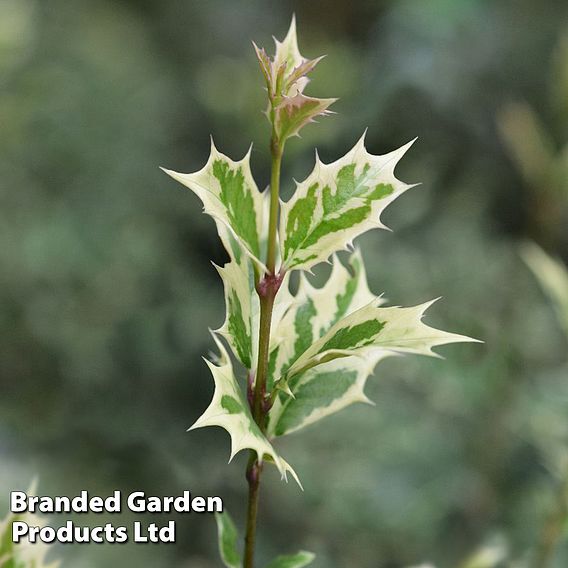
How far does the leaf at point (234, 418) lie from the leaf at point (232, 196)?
0.08m

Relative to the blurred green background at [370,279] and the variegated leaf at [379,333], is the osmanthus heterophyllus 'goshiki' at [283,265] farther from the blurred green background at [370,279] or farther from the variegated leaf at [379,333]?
the blurred green background at [370,279]

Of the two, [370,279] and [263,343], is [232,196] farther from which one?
[370,279]

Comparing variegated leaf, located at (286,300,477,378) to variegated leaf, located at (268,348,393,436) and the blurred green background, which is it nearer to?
variegated leaf, located at (268,348,393,436)

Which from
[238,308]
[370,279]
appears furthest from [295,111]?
[370,279]

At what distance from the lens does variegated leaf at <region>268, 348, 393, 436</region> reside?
61 centimetres

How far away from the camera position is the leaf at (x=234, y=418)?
504mm

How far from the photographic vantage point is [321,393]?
633mm

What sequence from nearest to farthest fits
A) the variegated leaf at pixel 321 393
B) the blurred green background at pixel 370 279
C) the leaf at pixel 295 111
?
the leaf at pixel 295 111 < the variegated leaf at pixel 321 393 < the blurred green background at pixel 370 279

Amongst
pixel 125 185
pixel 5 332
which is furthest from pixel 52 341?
pixel 125 185

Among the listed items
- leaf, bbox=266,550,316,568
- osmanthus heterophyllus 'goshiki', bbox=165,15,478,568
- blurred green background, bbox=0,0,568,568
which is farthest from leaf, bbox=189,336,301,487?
blurred green background, bbox=0,0,568,568

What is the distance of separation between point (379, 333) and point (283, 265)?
0.08 meters

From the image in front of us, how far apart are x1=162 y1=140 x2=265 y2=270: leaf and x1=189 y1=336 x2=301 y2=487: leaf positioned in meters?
0.08

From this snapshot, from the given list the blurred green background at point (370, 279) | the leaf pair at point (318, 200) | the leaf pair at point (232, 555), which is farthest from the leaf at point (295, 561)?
the blurred green background at point (370, 279)

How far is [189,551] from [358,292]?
1.38m
